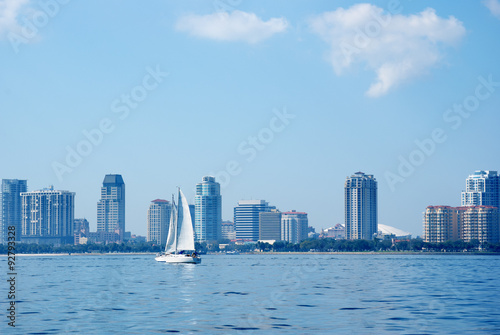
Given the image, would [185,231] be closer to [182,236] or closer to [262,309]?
[182,236]

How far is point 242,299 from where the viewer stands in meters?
63.9

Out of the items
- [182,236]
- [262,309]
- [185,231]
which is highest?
[185,231]

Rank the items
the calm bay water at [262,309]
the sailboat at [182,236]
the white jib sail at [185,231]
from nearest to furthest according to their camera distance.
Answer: the calm bay water at [262,309] → the sailboat at [182,236] → the white jib sail at [185,231]

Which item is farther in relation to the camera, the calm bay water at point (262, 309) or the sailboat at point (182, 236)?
the sailboat at point (182, 236)

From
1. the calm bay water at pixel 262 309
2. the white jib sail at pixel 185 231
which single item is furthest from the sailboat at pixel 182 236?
the calm bay water at pixel 262 309

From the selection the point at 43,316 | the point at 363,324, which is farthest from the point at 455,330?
the point at 43,316

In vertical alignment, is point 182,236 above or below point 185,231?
below

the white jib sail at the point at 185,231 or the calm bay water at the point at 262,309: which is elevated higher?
the white jib sail at the point at 185,231

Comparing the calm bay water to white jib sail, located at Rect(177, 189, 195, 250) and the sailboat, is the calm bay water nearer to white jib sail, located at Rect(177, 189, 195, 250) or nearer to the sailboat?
the sailboat

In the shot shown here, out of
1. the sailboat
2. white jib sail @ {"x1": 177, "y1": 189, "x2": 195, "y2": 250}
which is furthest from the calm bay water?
white jib sail @ {"x1": 177, "y1": 189, "x2": 195, "y2": 250}

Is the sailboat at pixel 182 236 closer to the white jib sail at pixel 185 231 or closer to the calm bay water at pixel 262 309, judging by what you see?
the white jib sail at pixel 185 231

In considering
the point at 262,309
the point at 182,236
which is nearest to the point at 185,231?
the point at 182,236

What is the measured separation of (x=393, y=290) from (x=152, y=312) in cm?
2926

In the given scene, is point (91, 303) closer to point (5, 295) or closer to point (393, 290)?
point (5, 295)
